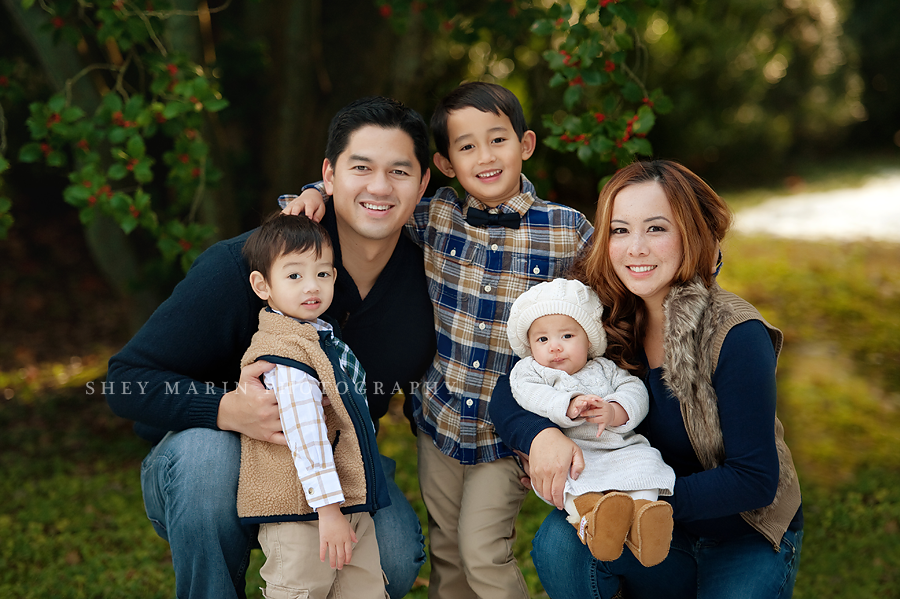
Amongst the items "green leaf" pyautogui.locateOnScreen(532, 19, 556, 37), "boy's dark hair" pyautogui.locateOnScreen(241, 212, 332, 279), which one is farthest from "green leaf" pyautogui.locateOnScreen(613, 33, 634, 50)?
"boy's dark hair" pyautogui.locateOnScreen(241, 212, 332, 279)

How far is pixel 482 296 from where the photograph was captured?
8.35 ft

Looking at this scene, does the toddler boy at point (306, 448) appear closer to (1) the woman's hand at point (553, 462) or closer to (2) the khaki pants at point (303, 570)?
(2) the khaki pants at point (303, 570)

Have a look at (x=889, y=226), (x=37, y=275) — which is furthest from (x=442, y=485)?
(x=889, y=226)

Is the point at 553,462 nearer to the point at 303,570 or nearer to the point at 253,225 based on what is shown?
the point at 303,570

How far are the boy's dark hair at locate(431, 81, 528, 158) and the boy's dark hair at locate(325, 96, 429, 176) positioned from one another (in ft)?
0.29

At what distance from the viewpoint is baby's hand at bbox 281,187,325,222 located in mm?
2435

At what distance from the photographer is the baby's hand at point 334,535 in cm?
206

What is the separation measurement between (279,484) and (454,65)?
4862mm

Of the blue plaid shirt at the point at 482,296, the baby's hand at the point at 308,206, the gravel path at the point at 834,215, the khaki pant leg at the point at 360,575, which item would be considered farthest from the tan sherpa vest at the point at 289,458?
the gravel path at the point at 834,215

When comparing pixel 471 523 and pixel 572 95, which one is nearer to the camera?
pixel 471 523

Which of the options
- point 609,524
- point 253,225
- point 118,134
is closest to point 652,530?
point 609,524

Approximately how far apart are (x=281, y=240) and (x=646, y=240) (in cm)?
106

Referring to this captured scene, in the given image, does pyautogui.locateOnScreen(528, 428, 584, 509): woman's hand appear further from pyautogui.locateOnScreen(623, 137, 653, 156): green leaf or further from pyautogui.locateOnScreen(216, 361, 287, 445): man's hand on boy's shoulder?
pyautogui.locateOnScreen(623, 137, 653, 156): green leaf

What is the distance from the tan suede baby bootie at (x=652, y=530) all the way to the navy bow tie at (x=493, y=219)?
1075 millimetres
